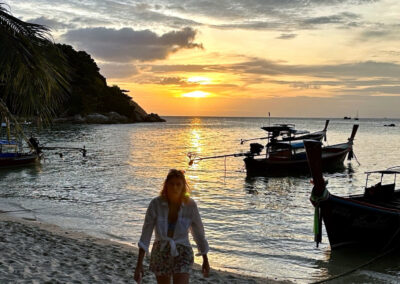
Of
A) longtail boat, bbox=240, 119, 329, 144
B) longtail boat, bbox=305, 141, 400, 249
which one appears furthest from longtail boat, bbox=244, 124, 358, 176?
longtail boat, bbox=305, 141, 400, 249

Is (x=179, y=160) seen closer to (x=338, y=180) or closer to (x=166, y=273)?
(x=338, y=180)

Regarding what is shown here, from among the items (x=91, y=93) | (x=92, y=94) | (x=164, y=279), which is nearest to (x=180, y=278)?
(x=164, y=279)

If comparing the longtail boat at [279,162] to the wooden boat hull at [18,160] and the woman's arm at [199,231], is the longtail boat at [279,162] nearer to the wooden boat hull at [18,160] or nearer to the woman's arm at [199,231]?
the wooden boat hull at [18,160]

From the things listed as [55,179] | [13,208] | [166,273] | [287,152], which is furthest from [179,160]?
[166,273]

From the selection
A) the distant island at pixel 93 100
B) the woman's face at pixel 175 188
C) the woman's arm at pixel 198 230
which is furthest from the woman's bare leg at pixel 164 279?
the distant island at pixel 93 100

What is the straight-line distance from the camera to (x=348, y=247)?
12.1 metres

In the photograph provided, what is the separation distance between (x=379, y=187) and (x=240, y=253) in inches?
221

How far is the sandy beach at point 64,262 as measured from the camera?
22.3 ft

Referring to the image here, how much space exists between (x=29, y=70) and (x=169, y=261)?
335 cm

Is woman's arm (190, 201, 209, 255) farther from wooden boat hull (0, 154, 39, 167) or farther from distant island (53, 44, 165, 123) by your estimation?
distant island (53, 44, 165, 123)

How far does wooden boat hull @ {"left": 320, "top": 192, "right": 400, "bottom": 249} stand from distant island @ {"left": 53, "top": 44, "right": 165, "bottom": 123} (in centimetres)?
10309

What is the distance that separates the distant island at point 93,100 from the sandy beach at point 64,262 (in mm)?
102138

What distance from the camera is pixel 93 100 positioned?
13625 cm

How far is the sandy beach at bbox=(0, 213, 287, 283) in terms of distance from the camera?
681 cm
